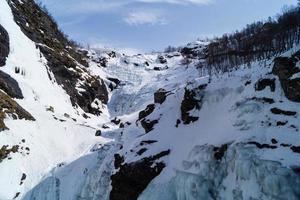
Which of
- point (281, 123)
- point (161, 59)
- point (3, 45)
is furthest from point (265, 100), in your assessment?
point (161, 59)

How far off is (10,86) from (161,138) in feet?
89.9

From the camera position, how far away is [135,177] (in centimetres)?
3109

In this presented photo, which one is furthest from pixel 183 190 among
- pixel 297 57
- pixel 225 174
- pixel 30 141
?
pixel 30 141

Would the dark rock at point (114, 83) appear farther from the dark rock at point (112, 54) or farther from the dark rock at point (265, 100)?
the dark rock at point (265, 100)

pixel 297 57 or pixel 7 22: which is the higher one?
pixel 7 22

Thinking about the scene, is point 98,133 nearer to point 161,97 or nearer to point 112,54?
point 161,97

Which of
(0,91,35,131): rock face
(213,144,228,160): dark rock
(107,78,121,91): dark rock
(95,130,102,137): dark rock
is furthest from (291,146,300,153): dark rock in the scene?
(107,78,121,91): dark rock

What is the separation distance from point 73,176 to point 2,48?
2757cm

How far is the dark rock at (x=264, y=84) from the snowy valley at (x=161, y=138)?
0.08m

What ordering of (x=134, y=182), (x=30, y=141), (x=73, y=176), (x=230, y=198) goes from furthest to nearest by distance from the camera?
1. (x=30, y=141)
2. (x=73, y=176)
3. (x=134, y=182)
4. (x=230, y=198)

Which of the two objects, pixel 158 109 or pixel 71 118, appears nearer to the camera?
pixel 158 109

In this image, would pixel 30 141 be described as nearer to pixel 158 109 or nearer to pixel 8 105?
pixel 8 105

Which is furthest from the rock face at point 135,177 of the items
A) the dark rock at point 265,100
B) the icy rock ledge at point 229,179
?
the dark rock at point 265,100

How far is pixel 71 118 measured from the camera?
56.6 m
